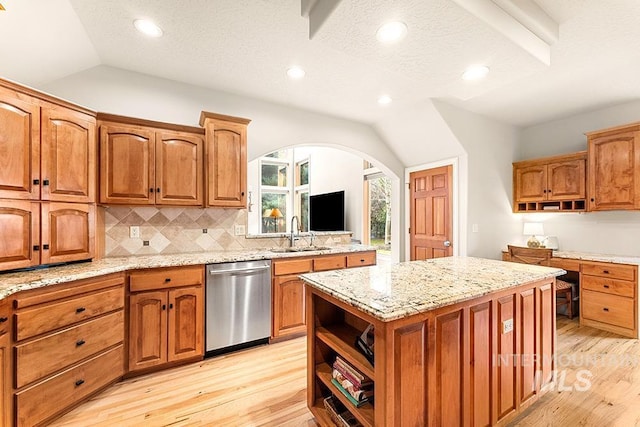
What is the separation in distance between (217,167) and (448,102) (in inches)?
116

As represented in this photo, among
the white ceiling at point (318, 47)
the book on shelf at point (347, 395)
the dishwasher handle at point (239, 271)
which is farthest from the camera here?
the dishwasher handle at point (239, 271)

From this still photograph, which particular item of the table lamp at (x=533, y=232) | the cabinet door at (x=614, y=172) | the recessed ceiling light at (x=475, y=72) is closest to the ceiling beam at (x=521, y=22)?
the recessed ceiling light at (x=475, y=72)

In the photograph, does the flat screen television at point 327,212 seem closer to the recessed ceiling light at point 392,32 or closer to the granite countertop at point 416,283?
the granite countertop at point 416,283

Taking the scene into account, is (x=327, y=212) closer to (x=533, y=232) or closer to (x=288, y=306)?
(x=288, y=306)

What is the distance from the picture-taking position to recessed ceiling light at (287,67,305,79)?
2637 mm

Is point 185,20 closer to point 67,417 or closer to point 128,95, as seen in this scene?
point 128,95

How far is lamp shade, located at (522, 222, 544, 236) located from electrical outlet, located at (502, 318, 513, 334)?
328 cm

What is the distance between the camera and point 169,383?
2191mm

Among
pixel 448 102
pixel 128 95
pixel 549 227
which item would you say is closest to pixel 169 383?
pixel 128 95

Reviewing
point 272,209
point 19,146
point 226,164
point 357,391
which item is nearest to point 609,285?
point 357,391

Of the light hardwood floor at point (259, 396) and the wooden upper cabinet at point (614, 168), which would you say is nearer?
the light hardwood floor at point (259, 396)

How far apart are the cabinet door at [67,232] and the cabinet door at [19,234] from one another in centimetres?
4

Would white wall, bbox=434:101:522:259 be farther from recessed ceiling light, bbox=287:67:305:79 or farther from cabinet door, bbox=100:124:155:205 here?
cabinet door, bbox=100:124:155:205

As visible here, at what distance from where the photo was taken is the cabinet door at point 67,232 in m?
1.97
